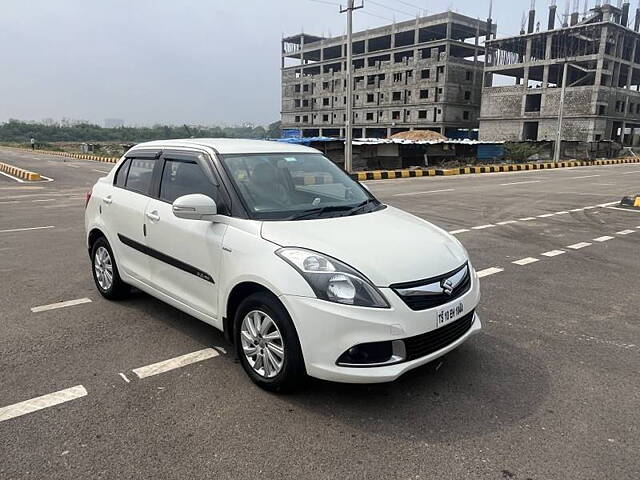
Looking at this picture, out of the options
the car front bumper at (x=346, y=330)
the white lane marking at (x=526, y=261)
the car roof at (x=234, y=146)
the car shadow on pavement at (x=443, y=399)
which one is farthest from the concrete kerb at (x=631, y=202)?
the car front bumper at (x=346, y=330)

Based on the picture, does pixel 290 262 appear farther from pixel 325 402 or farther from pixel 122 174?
pixel 122 174

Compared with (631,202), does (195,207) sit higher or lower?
higher

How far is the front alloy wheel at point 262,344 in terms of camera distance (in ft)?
10.8

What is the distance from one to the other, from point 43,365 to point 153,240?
1.24 m

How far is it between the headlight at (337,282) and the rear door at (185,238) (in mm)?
808

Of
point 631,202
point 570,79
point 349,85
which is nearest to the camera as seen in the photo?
point 631,202

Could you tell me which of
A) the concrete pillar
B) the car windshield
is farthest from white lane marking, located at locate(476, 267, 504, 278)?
the concrete pillar

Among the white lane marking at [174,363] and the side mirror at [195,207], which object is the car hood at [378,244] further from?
the white lane marking at [174,363]

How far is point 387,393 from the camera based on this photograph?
3408mm

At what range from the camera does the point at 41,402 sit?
10.7ft

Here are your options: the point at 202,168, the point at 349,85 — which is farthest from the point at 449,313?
the point at 349,85

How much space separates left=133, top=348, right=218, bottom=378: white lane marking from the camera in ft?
12.1

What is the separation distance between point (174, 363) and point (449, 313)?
2005 mm

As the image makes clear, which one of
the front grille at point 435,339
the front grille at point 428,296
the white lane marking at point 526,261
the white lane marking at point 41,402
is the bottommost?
the white lane marking at point 41,402
